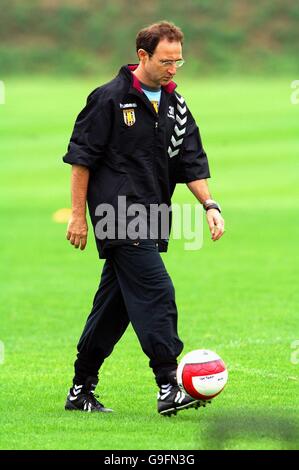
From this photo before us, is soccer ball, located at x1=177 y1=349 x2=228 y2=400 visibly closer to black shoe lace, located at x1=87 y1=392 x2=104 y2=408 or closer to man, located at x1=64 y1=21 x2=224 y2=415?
man, located at x1=64 y1=21 x2=224 y2=415

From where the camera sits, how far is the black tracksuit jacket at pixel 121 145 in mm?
7562

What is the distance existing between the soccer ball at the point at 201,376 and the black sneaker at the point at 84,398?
65 centimetres

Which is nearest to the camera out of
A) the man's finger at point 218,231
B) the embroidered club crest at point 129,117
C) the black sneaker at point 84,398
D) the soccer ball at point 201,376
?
the soccer ball at point 201,376

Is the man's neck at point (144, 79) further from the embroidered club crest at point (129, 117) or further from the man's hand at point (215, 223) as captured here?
the man's hand at point (215, 223)

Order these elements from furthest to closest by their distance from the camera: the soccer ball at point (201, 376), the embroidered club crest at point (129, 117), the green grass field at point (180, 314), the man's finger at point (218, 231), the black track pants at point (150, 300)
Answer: the man's finger at point (218, 231) → the embroidered club crest at point (129, 117) → the black track pants at point (150, 300) → the soccer ball at point (201, 376) → the green grass field at point (180, 314)

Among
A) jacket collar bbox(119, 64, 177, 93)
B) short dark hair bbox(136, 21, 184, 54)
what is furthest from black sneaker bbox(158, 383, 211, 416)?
short dark hair bbox(136, 21, 184, 54)

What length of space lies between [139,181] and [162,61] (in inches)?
28.3

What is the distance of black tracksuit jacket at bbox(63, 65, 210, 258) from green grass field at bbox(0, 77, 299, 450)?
1.15 metres

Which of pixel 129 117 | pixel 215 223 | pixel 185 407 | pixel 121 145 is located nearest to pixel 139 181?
pixel 121 145

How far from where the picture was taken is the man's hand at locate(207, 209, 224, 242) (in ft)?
25.3

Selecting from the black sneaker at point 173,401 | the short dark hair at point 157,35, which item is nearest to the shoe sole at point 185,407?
the black sneaker at point 173,401

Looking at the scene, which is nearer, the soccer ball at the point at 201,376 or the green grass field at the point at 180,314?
the green grass field at the point at 180,314
